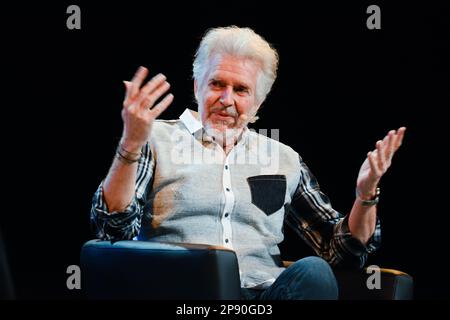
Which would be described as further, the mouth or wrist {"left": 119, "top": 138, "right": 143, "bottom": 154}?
the mouth

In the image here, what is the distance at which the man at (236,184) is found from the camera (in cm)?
218

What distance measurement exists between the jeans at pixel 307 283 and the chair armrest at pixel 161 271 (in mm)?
153

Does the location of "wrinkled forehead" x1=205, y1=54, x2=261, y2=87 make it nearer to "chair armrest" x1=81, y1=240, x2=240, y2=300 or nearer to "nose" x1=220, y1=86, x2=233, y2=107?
"nose" x1=220, y1=86, x2=233, y2=107

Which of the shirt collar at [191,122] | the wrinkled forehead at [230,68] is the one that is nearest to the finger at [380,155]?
the wrinkled forehead at [230,68]

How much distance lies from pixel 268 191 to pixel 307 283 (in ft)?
1.70

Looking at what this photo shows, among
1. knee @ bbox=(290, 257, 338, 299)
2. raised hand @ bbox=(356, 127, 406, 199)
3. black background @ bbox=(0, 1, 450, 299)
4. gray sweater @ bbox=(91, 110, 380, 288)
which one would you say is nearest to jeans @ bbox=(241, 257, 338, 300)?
knee @ bbox=(290, 257, 338, 299)

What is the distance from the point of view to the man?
218 cm

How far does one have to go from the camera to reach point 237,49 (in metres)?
2.33

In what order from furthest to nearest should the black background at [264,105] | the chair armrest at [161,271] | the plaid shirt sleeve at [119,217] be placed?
the black background at [264,105] → the plaid shirt sleeve at [119,217] → the chair armrest at [161,271]

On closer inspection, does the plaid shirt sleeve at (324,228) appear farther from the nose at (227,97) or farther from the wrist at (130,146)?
the wrist at (130,146)

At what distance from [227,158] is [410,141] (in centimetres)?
123

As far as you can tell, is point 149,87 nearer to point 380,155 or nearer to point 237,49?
point 237,49

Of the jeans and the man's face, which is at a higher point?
the man's face
